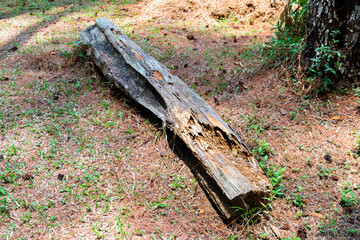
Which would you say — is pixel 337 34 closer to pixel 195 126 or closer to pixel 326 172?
pixel 326 172

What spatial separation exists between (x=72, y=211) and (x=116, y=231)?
493 millimetres

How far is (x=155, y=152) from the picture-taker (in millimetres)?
2883

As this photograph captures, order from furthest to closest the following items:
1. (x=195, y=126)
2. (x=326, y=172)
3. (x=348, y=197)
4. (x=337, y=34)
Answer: (x=337, y=34)
(x=195, y=126)
(x=326, y=172)
(x=348, y=197)

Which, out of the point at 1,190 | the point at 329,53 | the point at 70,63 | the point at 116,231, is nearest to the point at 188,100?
the point at 116,231

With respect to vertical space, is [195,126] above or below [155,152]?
above

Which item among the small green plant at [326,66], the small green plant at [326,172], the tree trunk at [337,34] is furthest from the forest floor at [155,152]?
the tree trunk at [337,34]

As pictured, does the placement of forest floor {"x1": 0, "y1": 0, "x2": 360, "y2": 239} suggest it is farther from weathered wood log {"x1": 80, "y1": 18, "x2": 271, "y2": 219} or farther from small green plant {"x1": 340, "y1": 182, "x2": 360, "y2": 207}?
weathered wood log {"x1": 80, "y1": 18, "x2": 271, "y2": 219}

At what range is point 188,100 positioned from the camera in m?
2.89

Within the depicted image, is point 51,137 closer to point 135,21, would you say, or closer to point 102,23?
Result: point 102,23

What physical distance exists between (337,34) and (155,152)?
2463 millimetres

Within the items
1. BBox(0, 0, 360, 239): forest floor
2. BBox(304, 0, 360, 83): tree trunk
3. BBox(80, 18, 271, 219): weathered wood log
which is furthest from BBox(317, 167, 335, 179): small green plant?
BBox(304, 0, 360, 83): tree trunk

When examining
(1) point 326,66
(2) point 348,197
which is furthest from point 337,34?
(2) point 348,197

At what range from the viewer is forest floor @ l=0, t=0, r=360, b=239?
7.31 ft

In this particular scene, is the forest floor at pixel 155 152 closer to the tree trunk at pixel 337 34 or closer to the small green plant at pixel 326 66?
the small green plant at pixel 326 66
